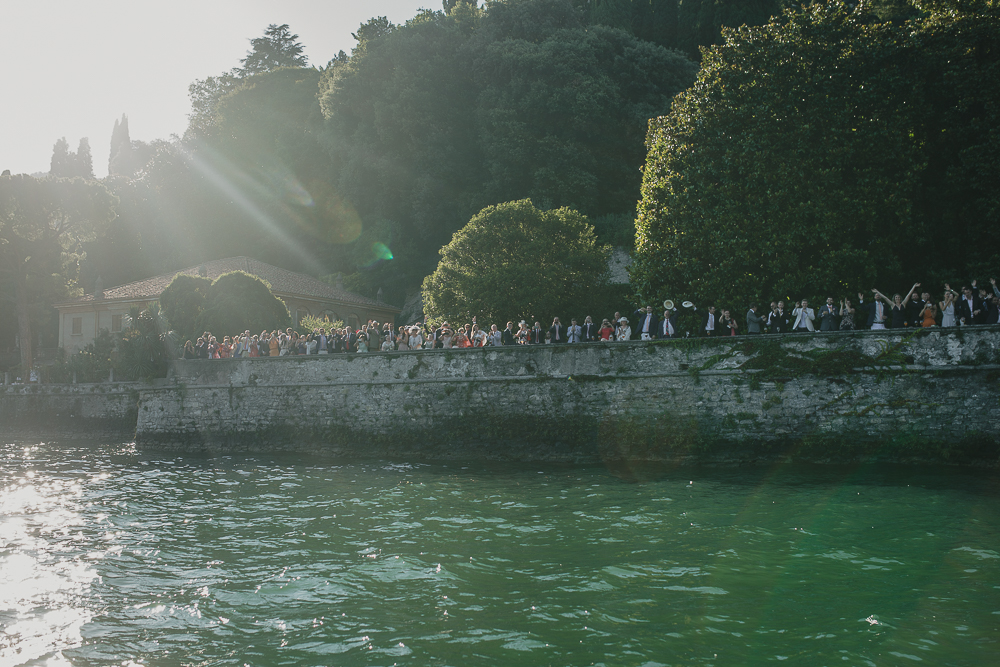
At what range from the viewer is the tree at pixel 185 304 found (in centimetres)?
2938

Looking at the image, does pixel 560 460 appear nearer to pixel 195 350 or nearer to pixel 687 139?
pixel 687 139

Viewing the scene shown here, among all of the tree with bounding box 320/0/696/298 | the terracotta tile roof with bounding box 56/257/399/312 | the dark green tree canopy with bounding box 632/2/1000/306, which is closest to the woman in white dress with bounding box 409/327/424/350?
the dark green tree canopy with bounding box 632/2/1000/306

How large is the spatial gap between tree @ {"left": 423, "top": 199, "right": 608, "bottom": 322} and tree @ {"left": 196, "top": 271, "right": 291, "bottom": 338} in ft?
26.9

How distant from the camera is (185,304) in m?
29.8

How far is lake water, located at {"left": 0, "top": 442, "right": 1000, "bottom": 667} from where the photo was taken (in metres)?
6.03

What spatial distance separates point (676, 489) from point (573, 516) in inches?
117

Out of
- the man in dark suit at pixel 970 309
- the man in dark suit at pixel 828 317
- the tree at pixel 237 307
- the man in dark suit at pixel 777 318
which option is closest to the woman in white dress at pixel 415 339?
the man in dark suit at pixel 777 318

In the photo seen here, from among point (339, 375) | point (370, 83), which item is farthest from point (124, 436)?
point (370, 83)

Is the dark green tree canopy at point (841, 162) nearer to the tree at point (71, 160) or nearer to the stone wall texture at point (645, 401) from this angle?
the stone wall texture at point (645, 401)

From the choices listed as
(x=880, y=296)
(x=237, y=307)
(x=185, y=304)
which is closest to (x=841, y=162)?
(x=880, y=296)

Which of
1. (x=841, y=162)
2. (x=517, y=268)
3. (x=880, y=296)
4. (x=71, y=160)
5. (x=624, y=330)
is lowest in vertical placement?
(x=624, y=330)

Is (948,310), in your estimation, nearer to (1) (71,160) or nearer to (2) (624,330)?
(2) (624,330)

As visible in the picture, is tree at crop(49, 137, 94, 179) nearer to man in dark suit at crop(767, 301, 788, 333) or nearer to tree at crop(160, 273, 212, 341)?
tree at crop(160, 273, 212, 341)

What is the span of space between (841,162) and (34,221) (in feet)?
132
